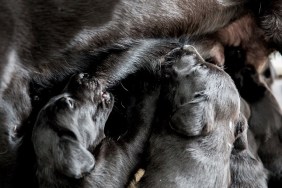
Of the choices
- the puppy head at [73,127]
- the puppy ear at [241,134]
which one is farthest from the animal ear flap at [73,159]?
the puppy ear at [241,134]

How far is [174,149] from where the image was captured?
1847 millimetres

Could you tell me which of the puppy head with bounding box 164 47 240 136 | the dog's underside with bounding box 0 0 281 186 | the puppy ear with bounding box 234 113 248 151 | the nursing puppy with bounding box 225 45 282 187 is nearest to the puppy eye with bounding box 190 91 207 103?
the puppy head with bounding box 164 47 240 136

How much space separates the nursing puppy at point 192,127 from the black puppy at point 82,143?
0.05 m

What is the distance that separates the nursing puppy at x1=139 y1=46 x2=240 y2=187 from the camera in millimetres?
1812

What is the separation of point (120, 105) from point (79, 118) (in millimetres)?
324

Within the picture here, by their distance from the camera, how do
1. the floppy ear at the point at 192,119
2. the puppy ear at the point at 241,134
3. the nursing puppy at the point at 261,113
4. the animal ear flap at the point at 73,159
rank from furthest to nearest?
the nursing puppy at the point at 261,113 < the puppy ear at the point at 241,134 < the floppy ear at the point at 192,119 < the animal ear flap at the point at 73,159

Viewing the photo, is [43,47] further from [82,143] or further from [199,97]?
[199,97]

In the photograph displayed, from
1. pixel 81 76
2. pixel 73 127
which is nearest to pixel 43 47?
pixel 81 76

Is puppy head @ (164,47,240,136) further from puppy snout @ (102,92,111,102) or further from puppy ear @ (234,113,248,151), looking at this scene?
puppy snout @ (102,92,111,102)

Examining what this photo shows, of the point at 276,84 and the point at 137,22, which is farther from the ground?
the point at 137,22

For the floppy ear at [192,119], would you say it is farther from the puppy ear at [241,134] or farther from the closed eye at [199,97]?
the puppy ear at [241,134]

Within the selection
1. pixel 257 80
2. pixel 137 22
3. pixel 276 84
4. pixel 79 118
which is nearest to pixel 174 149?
pixel 79 118

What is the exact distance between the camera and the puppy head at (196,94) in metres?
1.82

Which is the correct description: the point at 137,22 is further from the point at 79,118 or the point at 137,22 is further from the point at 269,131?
the point at 269,131
